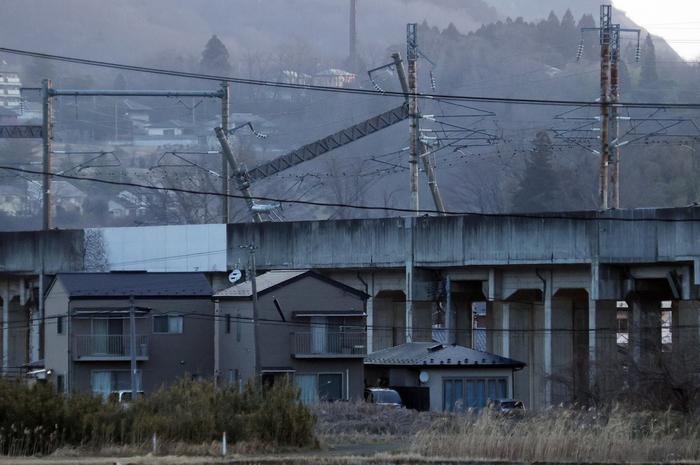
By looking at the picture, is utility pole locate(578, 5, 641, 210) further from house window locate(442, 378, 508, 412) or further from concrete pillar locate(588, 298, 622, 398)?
house window locate(442, 378, 508, 412)

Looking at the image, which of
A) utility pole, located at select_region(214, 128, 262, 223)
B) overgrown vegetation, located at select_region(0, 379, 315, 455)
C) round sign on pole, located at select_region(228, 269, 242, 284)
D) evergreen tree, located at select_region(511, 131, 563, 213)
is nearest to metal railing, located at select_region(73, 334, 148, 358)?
round sign on pole, located at select_region(228, 269, 242, 284)

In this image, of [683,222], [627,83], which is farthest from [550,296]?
[627,83]

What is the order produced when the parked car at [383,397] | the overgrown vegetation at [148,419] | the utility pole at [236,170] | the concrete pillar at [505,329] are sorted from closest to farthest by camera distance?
the overgrown vegetation at [148,419] < the parked car at [383,397] < the concrete pillar at [505,329] < the utility pole at [236,170]

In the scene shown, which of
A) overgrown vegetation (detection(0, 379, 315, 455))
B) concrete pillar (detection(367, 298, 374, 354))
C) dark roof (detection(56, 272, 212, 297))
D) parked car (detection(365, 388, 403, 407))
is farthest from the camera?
concrete pillar (detection(367, 298, 374, 354))

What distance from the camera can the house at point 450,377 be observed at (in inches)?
1813

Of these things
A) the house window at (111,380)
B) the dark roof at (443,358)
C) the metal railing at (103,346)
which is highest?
the metal railing at (103,346)

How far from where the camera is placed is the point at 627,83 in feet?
563

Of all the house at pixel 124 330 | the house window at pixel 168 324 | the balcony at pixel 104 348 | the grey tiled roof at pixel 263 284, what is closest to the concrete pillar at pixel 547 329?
the grey tiled roof at pixel 263 284

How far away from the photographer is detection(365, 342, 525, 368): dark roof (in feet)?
151

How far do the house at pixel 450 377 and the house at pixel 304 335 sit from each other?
1451 mm

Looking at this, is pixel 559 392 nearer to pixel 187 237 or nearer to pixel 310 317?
pixel 310 317

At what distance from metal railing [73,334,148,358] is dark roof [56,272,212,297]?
1428 millimetres

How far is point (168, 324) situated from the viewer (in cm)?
4884

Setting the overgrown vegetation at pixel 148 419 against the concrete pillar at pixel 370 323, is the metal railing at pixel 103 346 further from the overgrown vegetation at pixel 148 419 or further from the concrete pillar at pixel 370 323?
the overgrown vegetation at pixel 148 419
